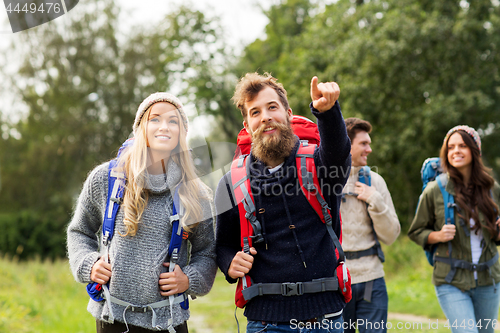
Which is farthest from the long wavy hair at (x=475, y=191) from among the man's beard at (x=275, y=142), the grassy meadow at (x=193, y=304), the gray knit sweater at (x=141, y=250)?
the grassy meadow at (x=193, y=304)

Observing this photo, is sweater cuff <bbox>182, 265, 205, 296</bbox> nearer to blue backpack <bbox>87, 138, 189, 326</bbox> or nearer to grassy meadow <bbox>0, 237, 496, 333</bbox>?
blue backpack <bbox>87, 138, 189, 326</bbox>

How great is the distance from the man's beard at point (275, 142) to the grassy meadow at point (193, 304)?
209 inches

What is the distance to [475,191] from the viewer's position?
4094 millimetres

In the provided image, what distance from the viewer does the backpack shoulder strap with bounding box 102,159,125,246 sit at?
106 inches

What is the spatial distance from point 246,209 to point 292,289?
55 centimetres

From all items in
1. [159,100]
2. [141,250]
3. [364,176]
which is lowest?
[141,250]

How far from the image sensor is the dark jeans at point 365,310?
12.7 ft

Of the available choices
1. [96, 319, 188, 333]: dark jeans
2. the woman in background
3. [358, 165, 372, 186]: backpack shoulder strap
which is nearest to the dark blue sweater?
[96, 319, 188, 333]: dark jeans

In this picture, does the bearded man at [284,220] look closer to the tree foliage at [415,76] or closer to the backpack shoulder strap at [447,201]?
the backpack shoulder strap at [447,201]

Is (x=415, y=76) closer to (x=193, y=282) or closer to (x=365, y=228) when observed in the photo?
(x=365, y=228)

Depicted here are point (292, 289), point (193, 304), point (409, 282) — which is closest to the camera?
point (292, 289)

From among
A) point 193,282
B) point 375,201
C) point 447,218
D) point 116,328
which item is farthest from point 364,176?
point 116,328

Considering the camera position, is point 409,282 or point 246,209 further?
point 409,282

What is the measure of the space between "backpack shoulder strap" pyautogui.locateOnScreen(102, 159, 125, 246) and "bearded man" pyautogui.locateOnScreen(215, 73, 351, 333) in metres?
0.64
